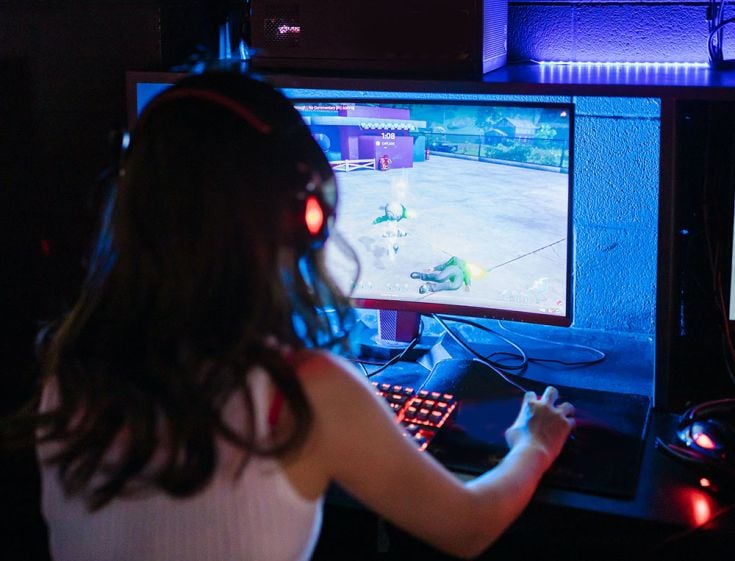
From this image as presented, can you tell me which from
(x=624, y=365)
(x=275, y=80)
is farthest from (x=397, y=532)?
(x=275, y=80)

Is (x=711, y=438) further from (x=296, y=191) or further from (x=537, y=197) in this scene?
(x=296, y=191)

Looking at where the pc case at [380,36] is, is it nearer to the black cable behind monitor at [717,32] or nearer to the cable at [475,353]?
the black cable behind monitor at [717,32]

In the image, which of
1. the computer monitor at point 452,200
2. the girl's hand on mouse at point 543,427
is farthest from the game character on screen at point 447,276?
the girl's hand on mouse at point 543,427

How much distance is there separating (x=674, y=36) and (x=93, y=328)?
1.16 m

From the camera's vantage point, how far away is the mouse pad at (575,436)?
117 cm

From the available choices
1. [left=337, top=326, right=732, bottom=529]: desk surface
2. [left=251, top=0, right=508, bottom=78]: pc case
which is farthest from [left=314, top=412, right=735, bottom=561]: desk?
[left=251, top=0, right=508, bottom=78]: pc case

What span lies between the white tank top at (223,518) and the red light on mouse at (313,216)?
167mm

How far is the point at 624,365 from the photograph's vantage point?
5.21 ft

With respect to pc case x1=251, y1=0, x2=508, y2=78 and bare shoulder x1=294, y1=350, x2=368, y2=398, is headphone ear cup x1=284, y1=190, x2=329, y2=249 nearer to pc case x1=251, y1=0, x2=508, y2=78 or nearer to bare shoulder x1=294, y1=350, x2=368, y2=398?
bare shoulder x1=294, y1=350, x2=368, y2=398

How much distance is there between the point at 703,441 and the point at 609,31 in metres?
0.79

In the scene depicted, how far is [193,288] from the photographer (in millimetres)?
870

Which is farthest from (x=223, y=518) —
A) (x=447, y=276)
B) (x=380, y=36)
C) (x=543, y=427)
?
(x=380, y=36)

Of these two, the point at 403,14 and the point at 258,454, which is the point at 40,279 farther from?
the point at 258,454

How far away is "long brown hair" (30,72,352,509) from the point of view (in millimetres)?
868
